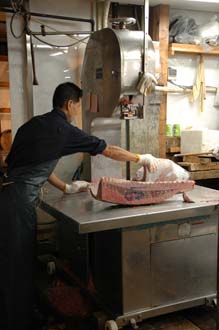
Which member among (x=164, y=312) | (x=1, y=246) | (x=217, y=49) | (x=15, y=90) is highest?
(x=217, y=49)

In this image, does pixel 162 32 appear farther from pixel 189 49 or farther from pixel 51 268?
pixel 51 268

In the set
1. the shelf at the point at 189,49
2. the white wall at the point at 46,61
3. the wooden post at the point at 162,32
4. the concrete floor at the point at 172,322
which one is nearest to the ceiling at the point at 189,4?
the wooden post at the point at 162,32

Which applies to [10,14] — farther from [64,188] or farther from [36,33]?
[64,188]

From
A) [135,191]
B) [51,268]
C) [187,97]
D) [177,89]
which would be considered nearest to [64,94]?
[135,191]

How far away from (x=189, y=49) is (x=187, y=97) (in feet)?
1.67

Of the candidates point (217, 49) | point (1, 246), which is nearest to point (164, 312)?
point (1, 246)

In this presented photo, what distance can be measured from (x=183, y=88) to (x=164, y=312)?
7.83 feet

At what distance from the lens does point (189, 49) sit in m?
3.67

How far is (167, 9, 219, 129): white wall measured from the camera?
12.6ft

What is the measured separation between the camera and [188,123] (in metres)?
3.99

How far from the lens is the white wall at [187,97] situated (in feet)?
12.6

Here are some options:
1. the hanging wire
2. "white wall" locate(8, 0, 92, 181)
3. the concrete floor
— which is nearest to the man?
the concrete floor

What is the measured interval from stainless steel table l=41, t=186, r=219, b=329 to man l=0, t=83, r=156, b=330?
174 millimetres

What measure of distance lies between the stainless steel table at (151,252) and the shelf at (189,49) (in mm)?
1785
